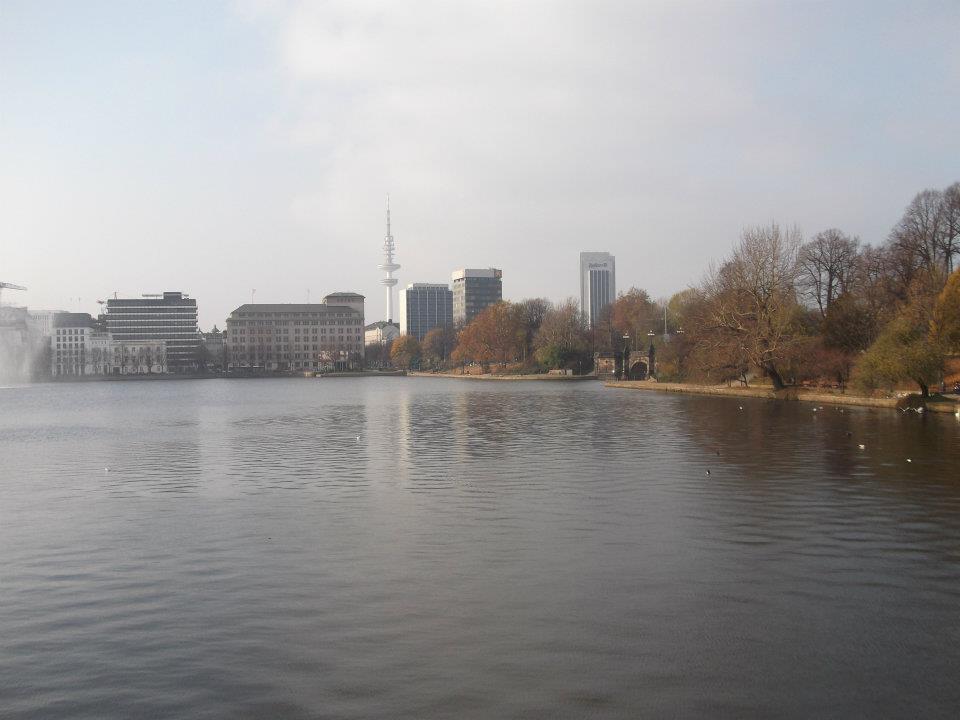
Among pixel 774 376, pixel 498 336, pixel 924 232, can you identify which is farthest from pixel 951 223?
pixel 498 336

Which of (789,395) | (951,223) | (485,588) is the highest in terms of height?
(951,223)

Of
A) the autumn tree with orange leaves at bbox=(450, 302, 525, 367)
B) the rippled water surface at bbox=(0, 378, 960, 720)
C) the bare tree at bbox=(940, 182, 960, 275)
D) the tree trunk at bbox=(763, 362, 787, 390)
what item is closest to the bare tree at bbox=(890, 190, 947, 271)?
the bare tree at bbox=(940, 182, 960, 275)

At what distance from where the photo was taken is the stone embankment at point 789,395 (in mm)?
50906

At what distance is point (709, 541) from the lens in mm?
16281

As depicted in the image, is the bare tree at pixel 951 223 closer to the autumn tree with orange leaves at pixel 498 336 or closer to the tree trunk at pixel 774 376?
the tree trunk at pixel 774 376

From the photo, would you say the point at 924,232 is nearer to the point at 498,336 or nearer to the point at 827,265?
the point at 827,265

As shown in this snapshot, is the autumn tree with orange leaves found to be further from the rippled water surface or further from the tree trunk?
the rippled water surface

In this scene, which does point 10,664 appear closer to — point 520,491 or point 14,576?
point 14,576

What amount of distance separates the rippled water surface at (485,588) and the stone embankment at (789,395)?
23740 millimetres

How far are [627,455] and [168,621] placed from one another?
20.9 metres

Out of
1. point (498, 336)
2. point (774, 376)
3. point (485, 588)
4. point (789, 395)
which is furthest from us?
point (498, 336)

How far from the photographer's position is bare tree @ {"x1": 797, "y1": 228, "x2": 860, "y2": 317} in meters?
78.3

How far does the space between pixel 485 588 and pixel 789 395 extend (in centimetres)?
5590

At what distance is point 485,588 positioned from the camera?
43.4 ft
